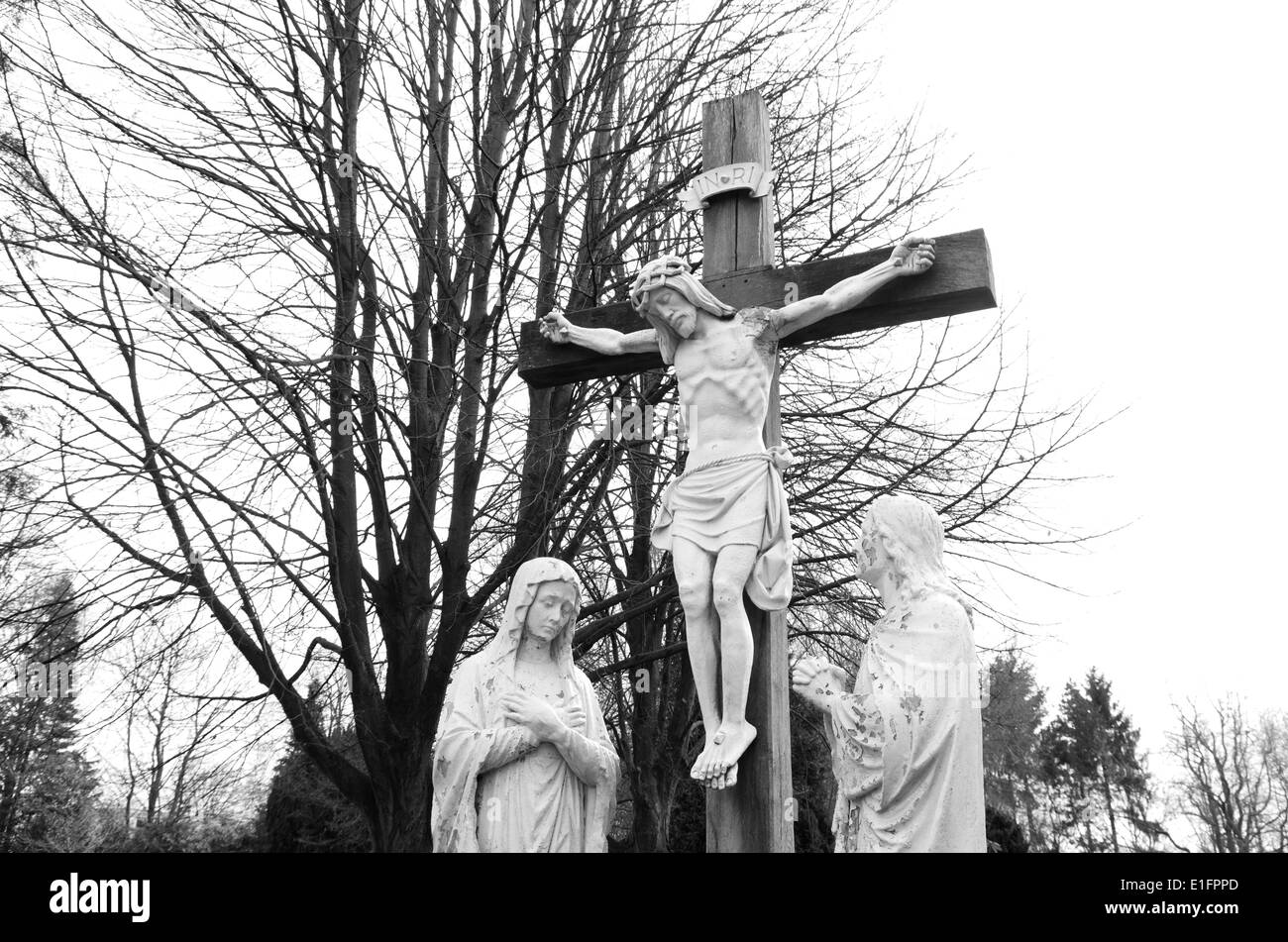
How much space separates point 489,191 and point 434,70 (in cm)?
137

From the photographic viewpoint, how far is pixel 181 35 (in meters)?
9.52

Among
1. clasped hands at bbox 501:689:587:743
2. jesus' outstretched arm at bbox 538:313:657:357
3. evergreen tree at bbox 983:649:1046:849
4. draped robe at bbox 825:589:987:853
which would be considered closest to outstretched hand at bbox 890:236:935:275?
jesus' outstretched arm at bbox 538:313:657:357

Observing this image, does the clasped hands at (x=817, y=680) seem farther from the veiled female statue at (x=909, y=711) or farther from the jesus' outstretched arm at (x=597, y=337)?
the jesus' outstretched arm at (x=597, y=337)

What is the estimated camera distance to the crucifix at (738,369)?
5.03 m

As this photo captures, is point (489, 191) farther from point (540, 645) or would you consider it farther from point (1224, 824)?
point (1224, 824)

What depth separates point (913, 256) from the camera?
18.1 feet

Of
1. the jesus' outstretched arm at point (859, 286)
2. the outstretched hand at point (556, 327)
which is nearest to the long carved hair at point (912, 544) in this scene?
the jesus' outstretched arm at point (859, 286)

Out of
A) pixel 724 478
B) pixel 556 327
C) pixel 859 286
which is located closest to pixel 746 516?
pixel 724 478

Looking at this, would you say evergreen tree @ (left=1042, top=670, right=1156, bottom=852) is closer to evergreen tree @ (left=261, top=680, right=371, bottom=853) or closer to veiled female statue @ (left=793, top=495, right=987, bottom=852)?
evergreen tree @ (left=261, top=680, right=371, bottom=853)

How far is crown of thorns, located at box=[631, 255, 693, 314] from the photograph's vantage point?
552 cm

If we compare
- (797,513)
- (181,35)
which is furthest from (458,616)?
(181,35)

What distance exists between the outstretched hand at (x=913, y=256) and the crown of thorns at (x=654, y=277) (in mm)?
952

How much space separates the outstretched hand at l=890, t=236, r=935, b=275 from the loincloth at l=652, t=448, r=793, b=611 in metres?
1.07

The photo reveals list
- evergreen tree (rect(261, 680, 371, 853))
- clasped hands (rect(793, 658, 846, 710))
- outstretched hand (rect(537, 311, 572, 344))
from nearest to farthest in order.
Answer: clasped hands (rect(793, 658, 846, 710)) → outstretched hand (rect(537, 311, 572, 344)) → evergreen tree (rect(261, 680, 371, 853))
